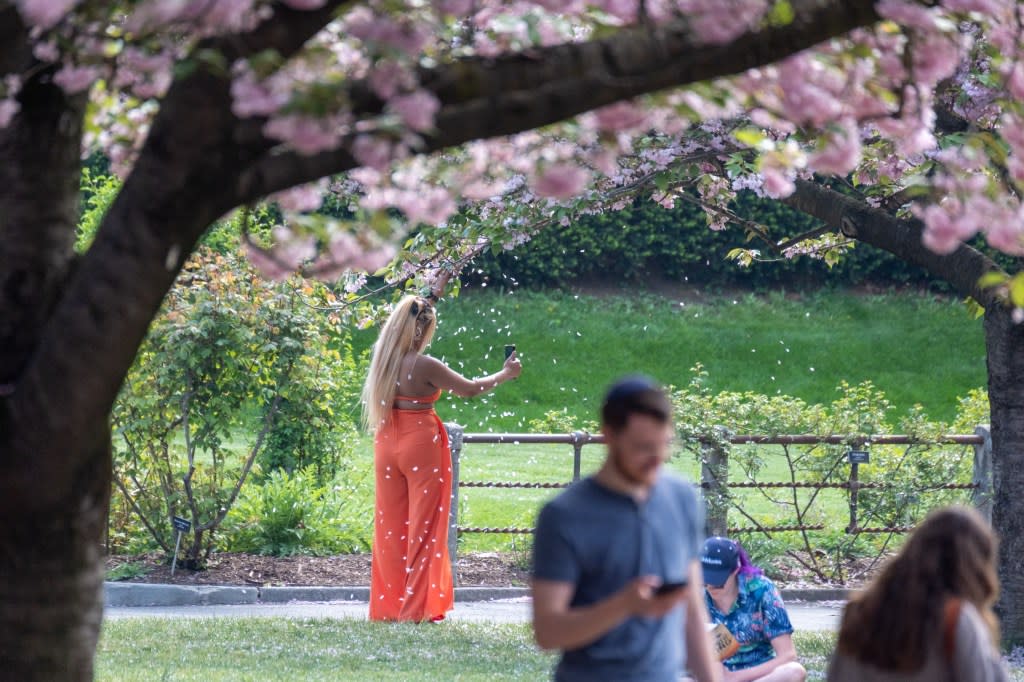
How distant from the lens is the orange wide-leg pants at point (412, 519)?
8.62 meters

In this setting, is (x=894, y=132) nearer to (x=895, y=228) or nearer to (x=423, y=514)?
(x=895, y=228)

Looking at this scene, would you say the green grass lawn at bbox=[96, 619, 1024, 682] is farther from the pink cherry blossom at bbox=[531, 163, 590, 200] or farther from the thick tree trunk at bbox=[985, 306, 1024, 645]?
the pink cherry blossom at bbox=[531, 163, 590, 200]

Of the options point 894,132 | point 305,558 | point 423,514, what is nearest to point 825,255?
point 423,514

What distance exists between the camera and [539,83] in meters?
3.11

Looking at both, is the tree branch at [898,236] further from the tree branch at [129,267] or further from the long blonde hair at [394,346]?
the tree branch at [129,267]

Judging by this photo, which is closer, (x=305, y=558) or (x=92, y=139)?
(x=92, y=139)

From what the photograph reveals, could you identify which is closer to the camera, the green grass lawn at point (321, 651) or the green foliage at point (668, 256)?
the green grass lawn at point (321, 651)

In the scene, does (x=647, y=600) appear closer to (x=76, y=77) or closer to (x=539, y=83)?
(x=539, y=83)

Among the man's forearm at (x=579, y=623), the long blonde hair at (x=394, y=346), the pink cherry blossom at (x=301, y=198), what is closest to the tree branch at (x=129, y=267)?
the pink cherry blossom at (x=301, y=198)

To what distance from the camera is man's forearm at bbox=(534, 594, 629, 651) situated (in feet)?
9.87

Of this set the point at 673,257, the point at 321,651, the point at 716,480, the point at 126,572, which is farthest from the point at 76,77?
the point at 673,257

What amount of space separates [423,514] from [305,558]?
3.07 meters

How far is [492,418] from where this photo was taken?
72.1ft

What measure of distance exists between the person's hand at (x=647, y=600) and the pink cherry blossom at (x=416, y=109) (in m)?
1.10
